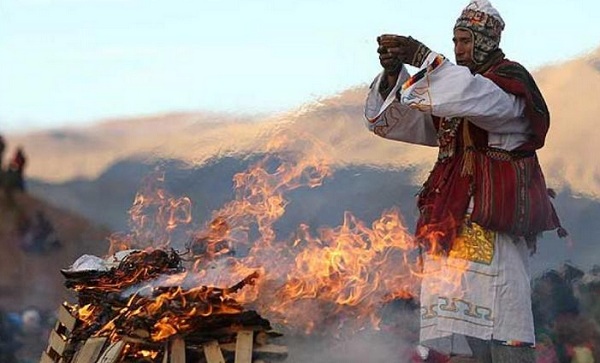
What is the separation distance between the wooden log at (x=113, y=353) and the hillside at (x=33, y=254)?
18.3 ft

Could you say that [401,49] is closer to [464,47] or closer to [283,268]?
[464,47]

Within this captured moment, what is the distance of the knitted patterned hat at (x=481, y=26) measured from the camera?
772 centimetres

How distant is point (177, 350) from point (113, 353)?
0.98 ft

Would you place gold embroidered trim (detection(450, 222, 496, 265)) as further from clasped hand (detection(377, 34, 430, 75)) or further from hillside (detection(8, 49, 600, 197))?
hillside (detection(8, 49, 600, 197))

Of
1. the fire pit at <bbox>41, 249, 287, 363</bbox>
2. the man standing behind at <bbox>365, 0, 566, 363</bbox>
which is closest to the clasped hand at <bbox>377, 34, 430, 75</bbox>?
the man standing behind at <bbox>365, 0, 566, 363</bbox>

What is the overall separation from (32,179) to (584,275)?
4960 millimetres

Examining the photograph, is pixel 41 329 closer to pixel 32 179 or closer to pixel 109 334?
pixel 32 179

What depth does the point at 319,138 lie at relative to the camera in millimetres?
9891

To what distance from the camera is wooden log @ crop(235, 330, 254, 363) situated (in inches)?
277

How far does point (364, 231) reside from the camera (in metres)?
7.98

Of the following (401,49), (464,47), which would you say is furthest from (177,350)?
(464,47)

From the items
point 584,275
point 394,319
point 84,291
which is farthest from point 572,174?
point 84,291

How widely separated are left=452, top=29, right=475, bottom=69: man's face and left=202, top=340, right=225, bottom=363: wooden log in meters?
1.89

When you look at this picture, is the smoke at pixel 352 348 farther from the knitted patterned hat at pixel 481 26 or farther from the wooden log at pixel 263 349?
the knitted patterned hat at pixel 481 26
